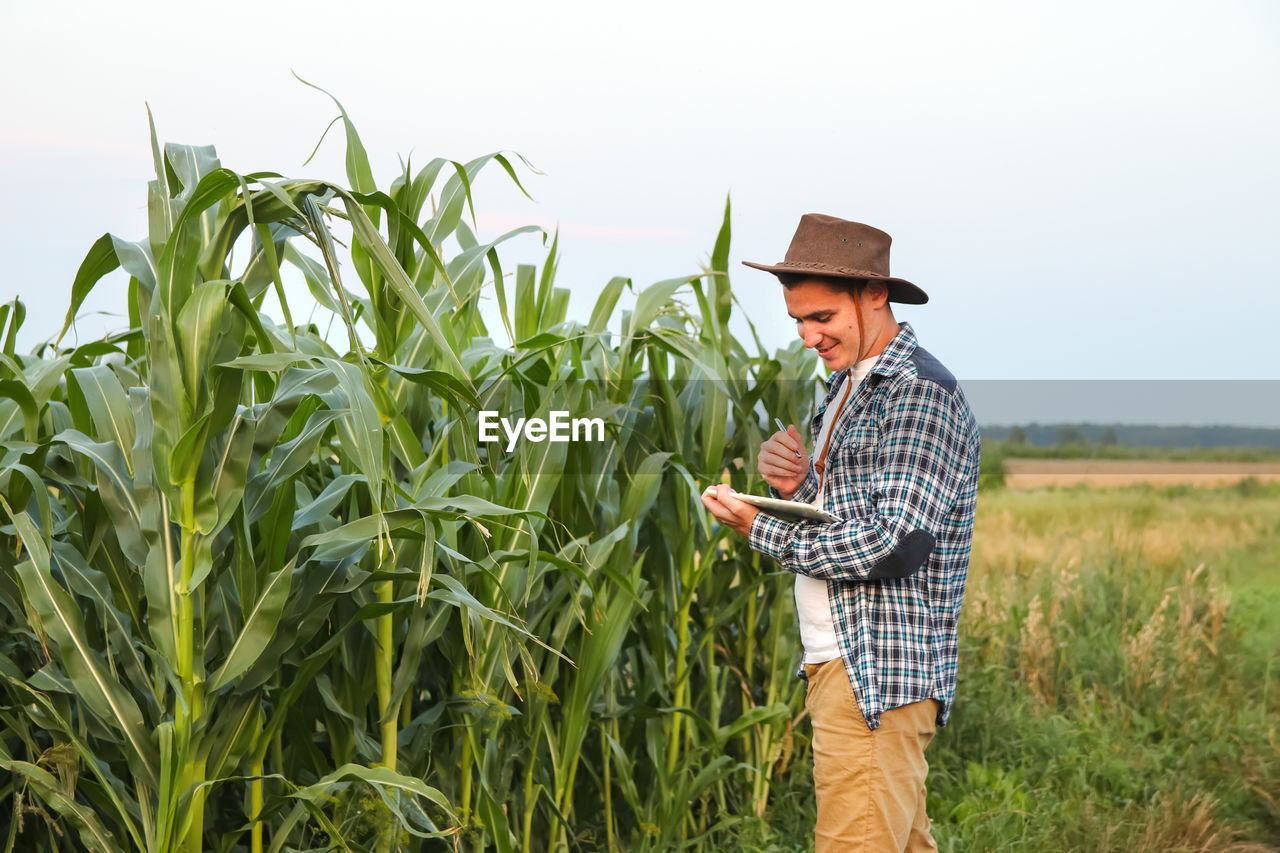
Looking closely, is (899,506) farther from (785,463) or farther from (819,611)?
(785,463)

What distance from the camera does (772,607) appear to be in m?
3.20

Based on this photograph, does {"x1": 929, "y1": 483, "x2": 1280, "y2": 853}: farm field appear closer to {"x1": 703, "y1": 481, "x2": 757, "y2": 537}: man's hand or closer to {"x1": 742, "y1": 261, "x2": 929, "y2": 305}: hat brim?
{"x1": 703, "y1": 481, "x2": 757, "y2": 537}: man's hand

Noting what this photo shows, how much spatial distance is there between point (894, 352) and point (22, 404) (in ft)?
4.83

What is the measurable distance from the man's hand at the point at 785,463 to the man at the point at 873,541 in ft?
0.43

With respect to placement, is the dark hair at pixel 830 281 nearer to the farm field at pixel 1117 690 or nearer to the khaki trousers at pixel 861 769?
the khaki trousers at pixel 861 769

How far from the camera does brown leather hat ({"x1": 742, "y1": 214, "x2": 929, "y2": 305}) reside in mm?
1936

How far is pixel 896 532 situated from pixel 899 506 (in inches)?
1.7

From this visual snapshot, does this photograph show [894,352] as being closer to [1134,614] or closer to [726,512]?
[726,512]

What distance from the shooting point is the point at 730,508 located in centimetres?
198

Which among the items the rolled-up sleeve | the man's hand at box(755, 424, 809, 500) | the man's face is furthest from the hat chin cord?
the man's hand at box(755, 424, 809, 500)

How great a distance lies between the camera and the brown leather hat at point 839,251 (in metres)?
1.94

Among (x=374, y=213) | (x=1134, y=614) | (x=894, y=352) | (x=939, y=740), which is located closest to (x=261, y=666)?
(x=374, y=213)

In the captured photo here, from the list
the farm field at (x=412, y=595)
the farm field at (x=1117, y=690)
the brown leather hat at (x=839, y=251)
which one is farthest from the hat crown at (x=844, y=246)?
the farm field at (x=1117, y=690)

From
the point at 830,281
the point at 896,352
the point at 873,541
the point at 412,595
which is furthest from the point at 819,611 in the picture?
the point at 412,595
